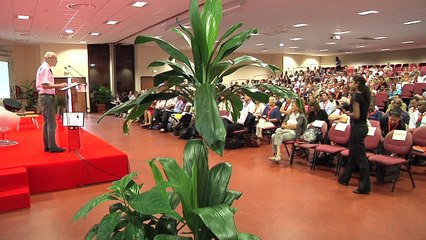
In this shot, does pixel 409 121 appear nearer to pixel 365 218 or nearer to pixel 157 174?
pixel 365 218

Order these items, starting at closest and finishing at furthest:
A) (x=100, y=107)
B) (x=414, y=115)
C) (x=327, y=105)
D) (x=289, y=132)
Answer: (x=289, y=132)
(x=414, y=115)
(x=327, y=105)
(x=100, y=107)

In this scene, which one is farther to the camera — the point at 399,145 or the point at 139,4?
the point at 139,4

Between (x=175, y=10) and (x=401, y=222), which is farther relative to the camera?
(x=175, y=10)

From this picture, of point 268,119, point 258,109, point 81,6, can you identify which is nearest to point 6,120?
point 81,6

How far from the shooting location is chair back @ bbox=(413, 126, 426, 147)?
15.9ft

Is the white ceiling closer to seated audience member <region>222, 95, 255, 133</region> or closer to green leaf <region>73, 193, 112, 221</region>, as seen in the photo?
seated audience member <region>222, 95, 255, 133</region>

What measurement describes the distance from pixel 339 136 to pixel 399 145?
84 centimetres

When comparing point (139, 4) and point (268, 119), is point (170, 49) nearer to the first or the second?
point (268, 119)

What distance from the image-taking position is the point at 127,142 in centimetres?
767

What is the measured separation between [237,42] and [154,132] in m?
7.79

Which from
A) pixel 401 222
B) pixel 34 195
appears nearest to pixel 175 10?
pixel 34 195

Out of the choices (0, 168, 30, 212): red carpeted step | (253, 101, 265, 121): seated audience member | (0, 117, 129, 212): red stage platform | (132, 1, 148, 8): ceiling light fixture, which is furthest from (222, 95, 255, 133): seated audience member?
(0, 168, 30, 212): red carpeted step

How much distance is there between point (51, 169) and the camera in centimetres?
415

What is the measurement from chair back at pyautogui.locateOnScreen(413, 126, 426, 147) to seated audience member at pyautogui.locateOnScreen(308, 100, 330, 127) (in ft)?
4.56
